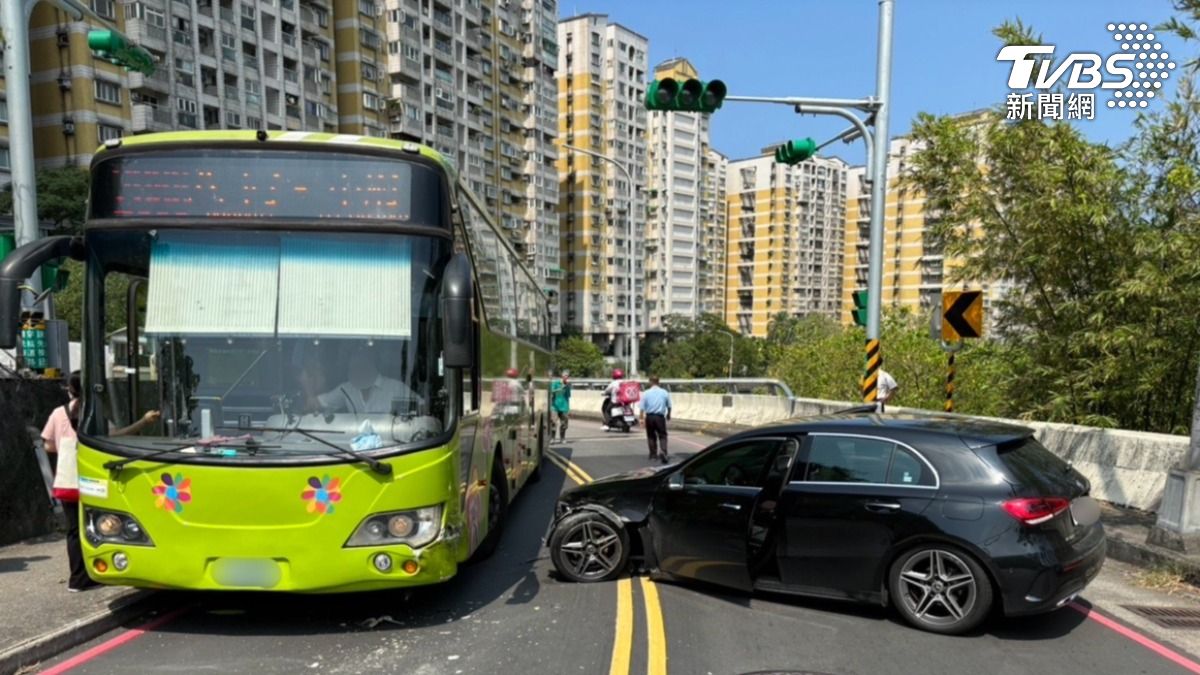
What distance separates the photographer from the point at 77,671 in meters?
4.63

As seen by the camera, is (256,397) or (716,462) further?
(716,462)

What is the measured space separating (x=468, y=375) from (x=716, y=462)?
208cm

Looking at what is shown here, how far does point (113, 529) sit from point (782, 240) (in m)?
124

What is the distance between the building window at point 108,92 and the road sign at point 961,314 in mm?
48265

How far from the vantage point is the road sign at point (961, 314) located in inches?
420

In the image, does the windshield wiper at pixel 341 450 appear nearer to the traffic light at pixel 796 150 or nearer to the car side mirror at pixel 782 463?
the car side mirror at pixel 782 463

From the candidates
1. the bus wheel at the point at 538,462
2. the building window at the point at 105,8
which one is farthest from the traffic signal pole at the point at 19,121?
the building window at the point at 105,8

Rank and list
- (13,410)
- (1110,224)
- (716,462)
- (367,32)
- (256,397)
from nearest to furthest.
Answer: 1. (256,397)
2. (716,462)
3. (13,410)
4. (1110,224)
5. (367,32)

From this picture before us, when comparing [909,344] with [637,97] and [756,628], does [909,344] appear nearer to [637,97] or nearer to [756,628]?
[756,628]

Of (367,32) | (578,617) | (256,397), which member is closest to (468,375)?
(256,397)

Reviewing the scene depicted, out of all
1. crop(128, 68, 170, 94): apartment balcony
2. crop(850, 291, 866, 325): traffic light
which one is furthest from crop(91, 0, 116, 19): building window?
crop(850, 291, 866, 325): traffic light

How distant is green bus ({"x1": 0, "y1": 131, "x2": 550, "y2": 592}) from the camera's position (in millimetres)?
4797

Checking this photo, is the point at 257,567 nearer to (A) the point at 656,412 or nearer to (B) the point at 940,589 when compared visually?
(B) the point at 940,589

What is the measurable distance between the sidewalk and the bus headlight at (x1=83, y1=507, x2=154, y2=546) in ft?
2.26
